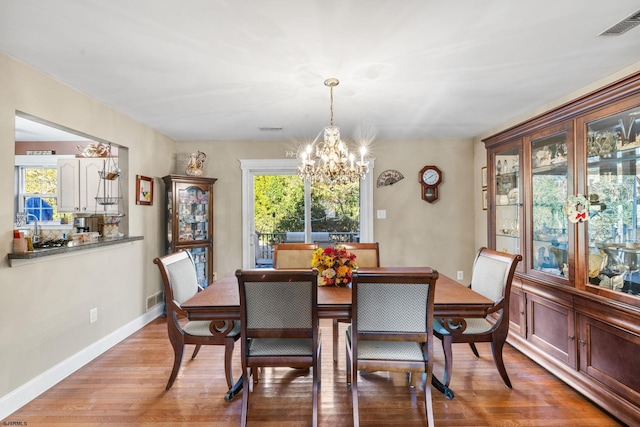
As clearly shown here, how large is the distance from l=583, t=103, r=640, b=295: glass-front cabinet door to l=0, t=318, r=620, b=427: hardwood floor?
89 cm

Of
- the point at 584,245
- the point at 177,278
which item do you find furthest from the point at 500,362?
the point at 177,278

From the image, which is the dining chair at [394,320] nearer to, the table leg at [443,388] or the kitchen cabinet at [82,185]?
the table leg at [443,388]

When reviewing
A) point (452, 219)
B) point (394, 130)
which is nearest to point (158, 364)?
A: point (394, 130)

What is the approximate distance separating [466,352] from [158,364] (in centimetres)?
273

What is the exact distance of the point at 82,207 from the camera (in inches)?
146

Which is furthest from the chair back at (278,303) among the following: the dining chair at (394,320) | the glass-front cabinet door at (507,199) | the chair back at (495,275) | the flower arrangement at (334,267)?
the glass-front cabinet door at (507,199)

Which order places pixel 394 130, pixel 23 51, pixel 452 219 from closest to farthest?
pixel 23 51, pixel 394 130, pixel 452 219

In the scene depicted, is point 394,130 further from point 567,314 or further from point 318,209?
point 567,314

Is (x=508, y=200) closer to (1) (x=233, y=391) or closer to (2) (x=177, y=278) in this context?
(1) (x=233, y=391)

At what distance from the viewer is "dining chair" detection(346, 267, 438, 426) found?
67.7 inches

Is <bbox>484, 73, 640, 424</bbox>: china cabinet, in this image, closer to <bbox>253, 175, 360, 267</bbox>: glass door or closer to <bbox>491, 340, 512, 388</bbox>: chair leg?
<bbox>491, 340, 512, 388</bbox>: chair leg

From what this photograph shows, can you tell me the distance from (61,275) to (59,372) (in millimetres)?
734

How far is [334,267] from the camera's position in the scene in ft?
7.84

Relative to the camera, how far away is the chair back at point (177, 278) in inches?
85.3
